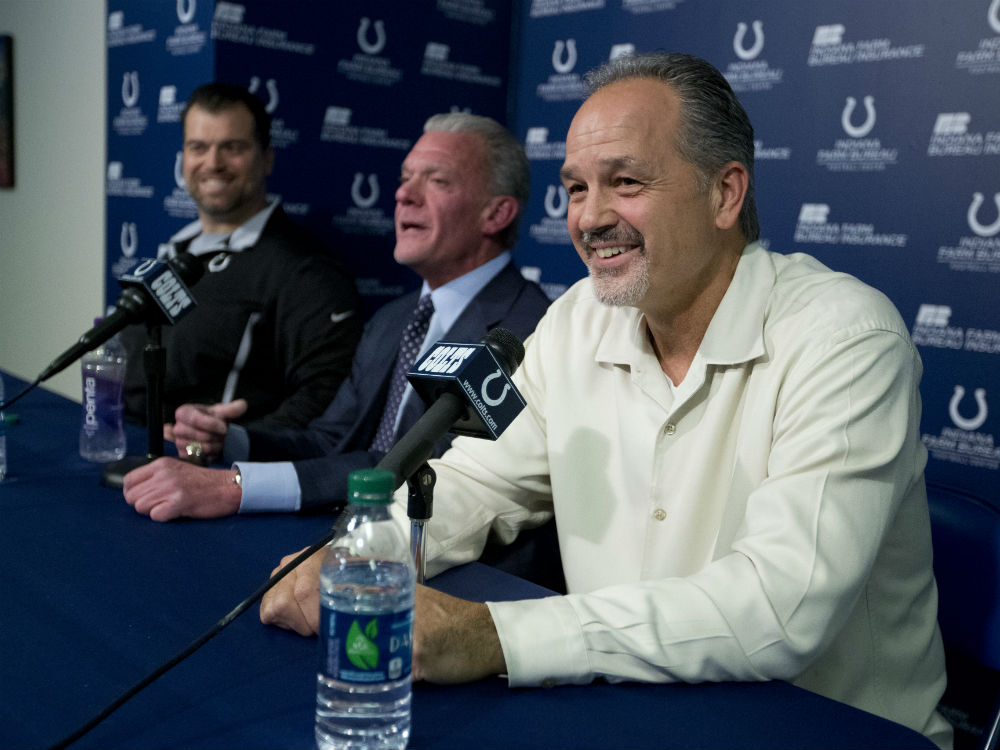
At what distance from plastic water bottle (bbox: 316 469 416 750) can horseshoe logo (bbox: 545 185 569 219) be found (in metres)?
3.01

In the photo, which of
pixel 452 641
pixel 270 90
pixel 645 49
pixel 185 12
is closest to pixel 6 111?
pixel 185 12

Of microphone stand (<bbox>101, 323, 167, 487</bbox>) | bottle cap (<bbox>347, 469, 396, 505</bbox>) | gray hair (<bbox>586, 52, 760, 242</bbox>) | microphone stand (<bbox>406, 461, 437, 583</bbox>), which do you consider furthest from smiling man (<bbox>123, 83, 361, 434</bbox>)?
bottle cap (<bbox>347, 469, 396, 505</bbox>)

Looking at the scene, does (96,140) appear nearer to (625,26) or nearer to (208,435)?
(625,26)

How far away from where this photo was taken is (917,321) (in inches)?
108

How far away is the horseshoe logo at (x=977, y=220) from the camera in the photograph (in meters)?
2.57

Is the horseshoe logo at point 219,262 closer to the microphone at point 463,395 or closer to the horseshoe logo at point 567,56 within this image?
the horseshoe logo at point 567,56

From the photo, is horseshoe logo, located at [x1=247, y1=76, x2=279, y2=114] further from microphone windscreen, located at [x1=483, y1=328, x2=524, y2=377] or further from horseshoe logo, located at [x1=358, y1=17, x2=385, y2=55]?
microphone windscreen, located at [x1=483, y1=328, x2=524, y2=377]

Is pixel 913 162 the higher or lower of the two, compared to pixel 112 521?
higher

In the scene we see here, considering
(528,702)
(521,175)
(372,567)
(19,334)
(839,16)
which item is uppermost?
(839,16)

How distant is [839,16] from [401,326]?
1712 millimetres

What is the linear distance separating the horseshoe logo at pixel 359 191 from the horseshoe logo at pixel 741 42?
4.42ft

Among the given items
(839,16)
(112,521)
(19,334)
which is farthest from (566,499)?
(19,334)

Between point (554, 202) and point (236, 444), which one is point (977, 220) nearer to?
point (554, 202)

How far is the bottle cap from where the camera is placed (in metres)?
0.78
